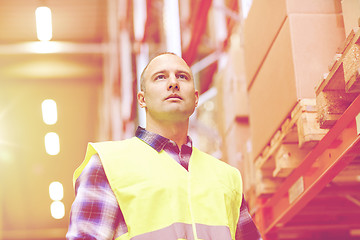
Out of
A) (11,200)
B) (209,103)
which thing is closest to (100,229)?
(209,103)

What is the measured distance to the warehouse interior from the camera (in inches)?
157

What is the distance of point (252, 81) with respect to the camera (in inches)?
215

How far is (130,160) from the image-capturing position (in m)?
2.83

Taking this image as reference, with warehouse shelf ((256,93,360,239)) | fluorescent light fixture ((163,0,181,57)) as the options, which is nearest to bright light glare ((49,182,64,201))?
fluorescent light fixture ((163,0,181,57))

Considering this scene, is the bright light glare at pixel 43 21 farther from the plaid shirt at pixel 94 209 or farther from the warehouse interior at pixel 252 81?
the plaid shirt at pixel 94 209

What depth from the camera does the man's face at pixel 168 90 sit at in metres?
2.94

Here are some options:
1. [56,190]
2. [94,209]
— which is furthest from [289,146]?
[56,190]

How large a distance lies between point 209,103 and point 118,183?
7892 mm

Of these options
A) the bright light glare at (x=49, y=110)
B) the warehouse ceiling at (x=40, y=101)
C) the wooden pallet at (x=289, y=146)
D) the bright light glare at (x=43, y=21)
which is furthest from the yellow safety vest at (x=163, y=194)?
the bright light glare at (x=49, y=110)

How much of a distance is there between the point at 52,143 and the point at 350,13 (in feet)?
58.7

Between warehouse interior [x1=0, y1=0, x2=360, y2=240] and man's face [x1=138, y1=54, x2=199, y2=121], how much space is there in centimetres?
90

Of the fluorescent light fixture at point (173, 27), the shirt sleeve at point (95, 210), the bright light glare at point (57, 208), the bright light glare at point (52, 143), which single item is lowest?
the bright light glare at point (57, 208)

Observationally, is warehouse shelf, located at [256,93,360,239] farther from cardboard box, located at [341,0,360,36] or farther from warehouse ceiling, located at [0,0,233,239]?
warehouse ceiling, located at [0,0,233,239]

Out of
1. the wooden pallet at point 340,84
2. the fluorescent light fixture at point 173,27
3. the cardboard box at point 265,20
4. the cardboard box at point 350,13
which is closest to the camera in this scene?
the wooden pallet at point 340,84
